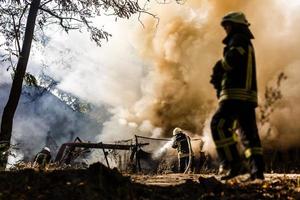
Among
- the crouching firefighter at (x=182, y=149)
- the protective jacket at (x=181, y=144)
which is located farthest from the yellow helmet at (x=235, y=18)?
the protective jacket at (x=181, y=144)

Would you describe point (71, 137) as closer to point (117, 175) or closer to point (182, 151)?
point (182, 151)

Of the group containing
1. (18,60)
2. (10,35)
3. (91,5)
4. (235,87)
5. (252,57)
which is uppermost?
(91,5)

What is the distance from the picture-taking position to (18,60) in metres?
11.8

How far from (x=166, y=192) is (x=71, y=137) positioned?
37.8 meters

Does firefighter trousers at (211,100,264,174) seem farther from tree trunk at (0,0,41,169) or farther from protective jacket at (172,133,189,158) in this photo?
protective jacket at (172,133,189,158)

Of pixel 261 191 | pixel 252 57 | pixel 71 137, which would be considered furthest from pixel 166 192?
pixel 71 137

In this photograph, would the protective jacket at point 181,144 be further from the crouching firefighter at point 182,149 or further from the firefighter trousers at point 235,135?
the firefighter trousers at point 235,135

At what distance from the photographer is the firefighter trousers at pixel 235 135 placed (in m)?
5.15

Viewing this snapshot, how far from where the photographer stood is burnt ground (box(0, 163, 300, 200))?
13.3ft

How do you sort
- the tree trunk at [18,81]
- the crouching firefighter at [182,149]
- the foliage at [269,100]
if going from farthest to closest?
the crouching firefighter at [182,149] → the tree trunk at [18,81] → the foliage at [269,100]

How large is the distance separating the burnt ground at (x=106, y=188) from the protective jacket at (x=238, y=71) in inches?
42.6

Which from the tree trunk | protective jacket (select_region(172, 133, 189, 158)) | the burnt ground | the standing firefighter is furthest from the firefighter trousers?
protective jacket (select_region(172, 133, 189, 158))

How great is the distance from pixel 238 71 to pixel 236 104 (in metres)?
0.41

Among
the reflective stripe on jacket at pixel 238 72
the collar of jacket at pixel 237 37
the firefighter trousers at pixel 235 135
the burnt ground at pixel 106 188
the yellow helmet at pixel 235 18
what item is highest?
the yellow helmet at pixel 235 18
